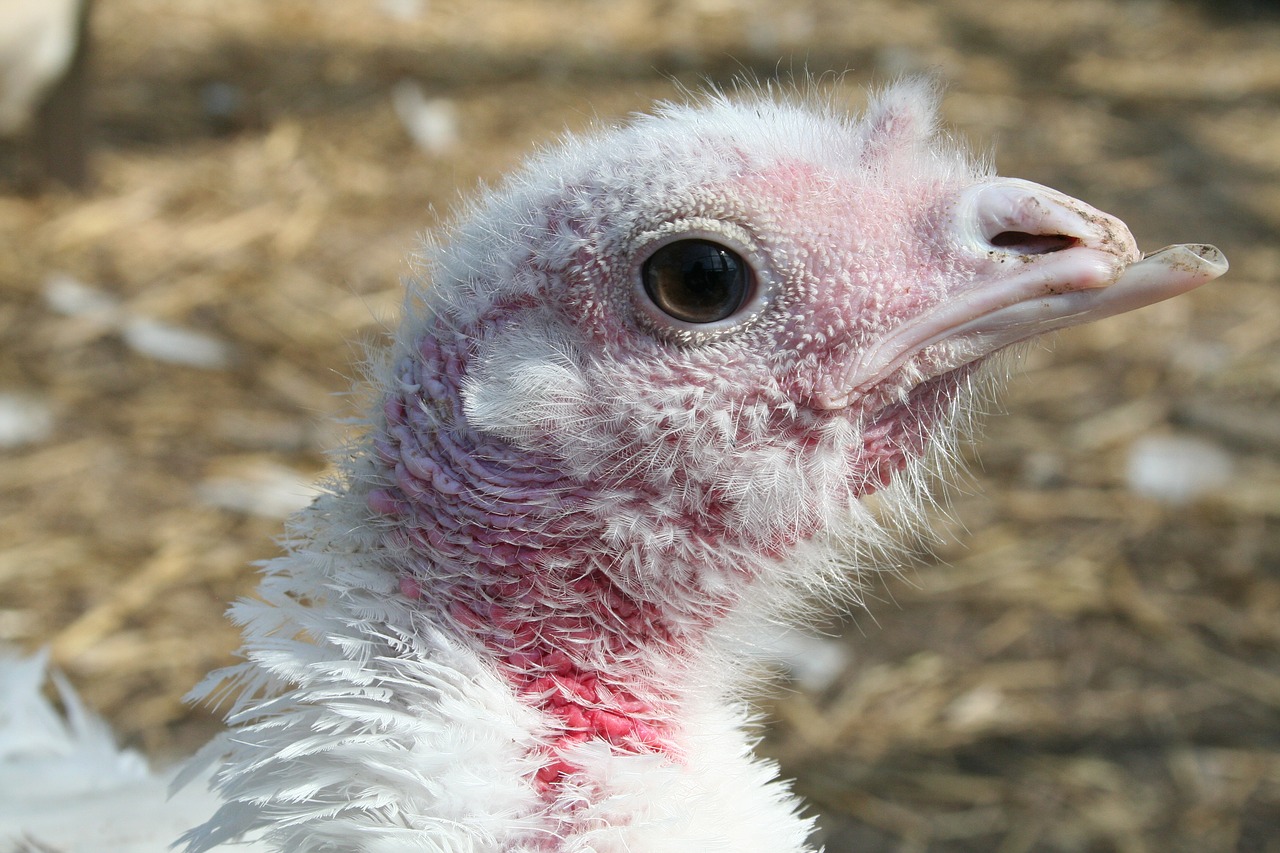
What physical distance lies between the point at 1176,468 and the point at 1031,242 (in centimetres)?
262

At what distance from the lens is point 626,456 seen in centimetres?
129

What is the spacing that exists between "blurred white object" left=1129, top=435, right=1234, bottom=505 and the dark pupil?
104 inches

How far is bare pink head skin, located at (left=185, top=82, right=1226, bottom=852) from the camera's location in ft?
4.09

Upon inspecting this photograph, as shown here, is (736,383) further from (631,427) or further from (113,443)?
(113,443)

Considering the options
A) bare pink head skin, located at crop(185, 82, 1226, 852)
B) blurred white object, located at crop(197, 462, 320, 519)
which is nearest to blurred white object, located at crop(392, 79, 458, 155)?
blurred white object, located at crop(197, 462, 320, 519)

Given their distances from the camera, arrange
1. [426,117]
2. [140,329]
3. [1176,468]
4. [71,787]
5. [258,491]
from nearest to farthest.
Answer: [71,787]
[258,491]
[1176,468]
[140,329]
[426,117]

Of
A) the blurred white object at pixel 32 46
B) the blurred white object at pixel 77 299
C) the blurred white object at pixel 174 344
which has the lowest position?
the blurred white object at pixel 174 344

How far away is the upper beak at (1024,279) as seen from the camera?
3.97 ft

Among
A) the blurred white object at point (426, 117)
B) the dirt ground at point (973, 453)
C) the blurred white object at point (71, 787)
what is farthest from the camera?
the blurred white object at point (426, 117)

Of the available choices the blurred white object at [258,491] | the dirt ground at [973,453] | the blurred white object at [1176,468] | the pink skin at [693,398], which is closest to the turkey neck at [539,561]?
the pink skin at [693,398]

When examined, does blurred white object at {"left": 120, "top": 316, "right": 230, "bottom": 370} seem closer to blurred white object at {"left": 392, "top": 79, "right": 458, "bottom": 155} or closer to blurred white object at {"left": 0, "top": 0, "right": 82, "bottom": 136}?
blurred white object at {"left": 0, "top": 0, "right": 82, "bottom": 136}

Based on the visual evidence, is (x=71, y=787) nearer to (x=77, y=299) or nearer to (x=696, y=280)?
(x=696, y=280)

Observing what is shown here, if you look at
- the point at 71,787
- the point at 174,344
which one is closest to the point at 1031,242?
the point at 71,787

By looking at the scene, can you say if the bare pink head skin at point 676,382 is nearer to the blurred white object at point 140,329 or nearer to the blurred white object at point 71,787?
the blurred white object at point 71,787
